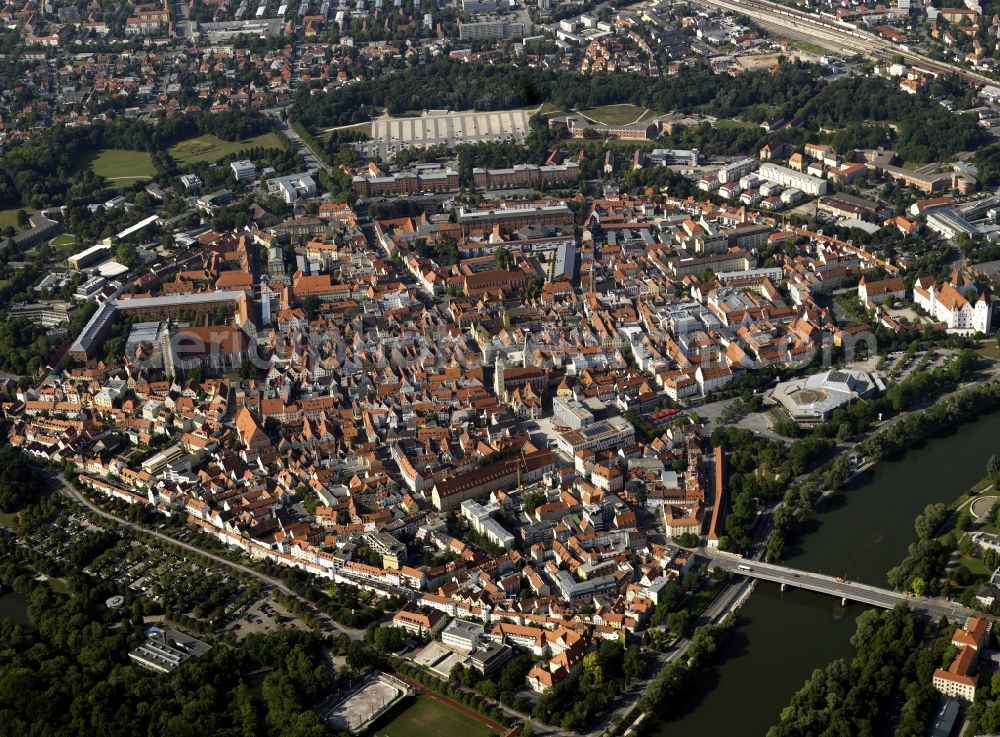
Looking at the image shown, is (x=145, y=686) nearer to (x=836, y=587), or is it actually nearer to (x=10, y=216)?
(x=836, y=587)

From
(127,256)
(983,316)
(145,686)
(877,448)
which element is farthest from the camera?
(127,256)

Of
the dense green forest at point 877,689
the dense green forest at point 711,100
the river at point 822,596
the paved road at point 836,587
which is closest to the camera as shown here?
the dense green forest at point 877,689

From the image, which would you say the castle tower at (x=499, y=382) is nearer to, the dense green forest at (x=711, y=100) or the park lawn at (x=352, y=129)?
the dense green forest at (x=711, y=100)

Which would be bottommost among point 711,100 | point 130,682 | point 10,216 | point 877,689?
point 10,216

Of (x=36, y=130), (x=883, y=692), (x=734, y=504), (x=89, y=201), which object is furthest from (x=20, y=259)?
(x=883, y=692)

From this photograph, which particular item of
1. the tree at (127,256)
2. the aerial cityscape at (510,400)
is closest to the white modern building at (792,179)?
the aerial cityscape at (510,400)

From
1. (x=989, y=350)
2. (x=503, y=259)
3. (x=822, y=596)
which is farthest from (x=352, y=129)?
(x=822, y=596)

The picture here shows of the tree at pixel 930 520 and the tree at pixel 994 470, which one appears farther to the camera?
the tree at pixel 994 470
